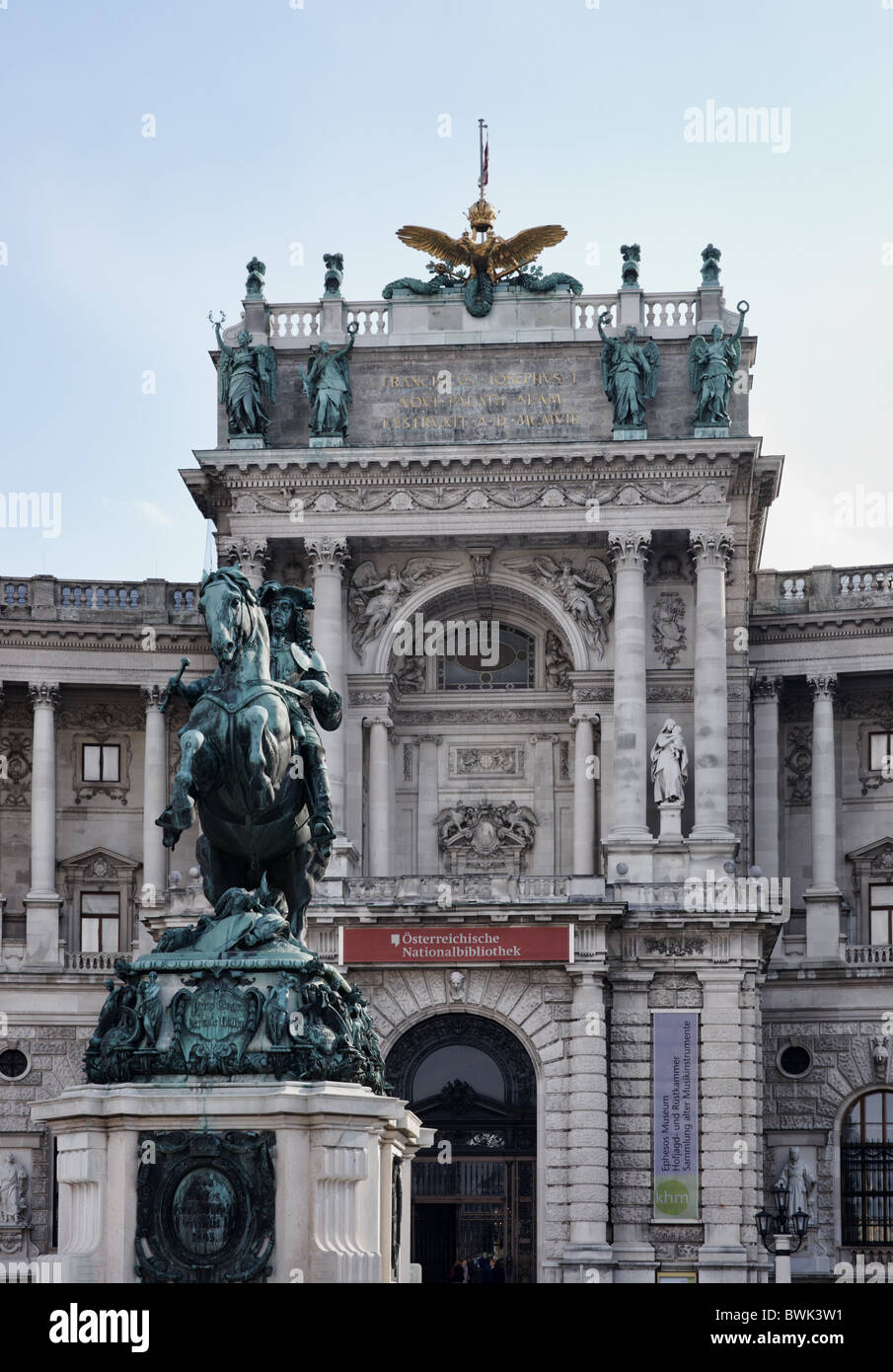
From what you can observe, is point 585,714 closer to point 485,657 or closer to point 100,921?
point 485,657

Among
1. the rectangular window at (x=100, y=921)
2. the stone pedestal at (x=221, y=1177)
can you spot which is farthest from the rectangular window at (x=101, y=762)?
the stone pedestal at (x=221, y=1177)

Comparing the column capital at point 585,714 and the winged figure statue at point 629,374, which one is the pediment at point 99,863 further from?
the winged figure statue at point 629,374

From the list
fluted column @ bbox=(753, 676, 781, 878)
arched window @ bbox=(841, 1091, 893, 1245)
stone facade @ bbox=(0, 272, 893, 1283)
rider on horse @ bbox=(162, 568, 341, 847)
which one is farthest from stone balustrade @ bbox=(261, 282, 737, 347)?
rider on horse @ bbox=(162, 568, 341, 847)

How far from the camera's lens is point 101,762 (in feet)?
201

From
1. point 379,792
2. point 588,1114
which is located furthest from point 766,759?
point 588,1114

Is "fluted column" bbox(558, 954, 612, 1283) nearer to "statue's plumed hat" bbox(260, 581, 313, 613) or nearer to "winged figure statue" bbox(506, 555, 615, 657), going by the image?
"winged figure statue" bbox(506, 555, 615, 657)

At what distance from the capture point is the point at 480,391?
55.6 metres

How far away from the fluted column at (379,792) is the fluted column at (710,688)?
6854mm

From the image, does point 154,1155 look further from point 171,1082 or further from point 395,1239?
point 395,1239

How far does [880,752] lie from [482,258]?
15.0 m
